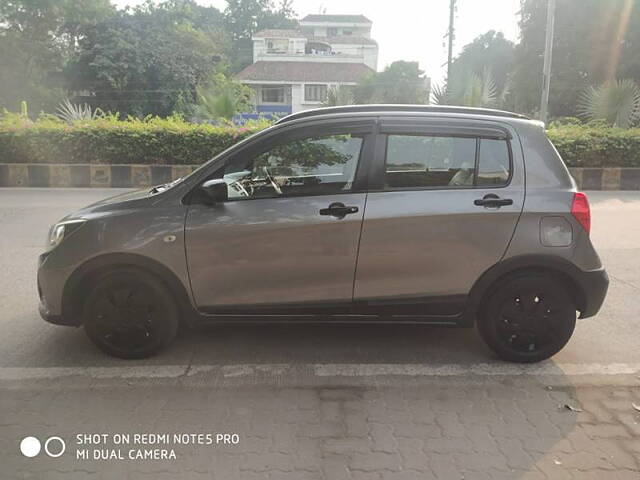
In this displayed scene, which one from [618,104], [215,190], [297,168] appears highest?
[618,104]

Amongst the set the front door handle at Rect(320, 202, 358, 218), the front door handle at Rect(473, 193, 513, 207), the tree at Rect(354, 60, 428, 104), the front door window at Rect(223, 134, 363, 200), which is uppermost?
the tree at Rect(354, 60, 428, 104)

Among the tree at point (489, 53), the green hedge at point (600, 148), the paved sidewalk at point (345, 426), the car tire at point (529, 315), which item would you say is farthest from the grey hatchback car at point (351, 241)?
the tree at point (489, 53)

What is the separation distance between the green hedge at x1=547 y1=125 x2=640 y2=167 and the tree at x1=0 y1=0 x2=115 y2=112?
42.3m

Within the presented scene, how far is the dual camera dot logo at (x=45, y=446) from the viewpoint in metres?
2.84

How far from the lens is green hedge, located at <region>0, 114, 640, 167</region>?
1325 cm

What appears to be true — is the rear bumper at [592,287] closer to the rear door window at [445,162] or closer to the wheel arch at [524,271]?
the wheel arch at [524,271]

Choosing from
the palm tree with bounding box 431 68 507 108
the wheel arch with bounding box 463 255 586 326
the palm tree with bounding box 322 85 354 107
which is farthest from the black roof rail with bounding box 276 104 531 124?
the palm tree with bounding box 322 85 354 107

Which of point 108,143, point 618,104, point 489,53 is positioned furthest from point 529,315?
point 489,53

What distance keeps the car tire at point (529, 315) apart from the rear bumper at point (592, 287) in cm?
10

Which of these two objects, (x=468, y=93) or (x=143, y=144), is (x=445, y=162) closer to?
(x=143, y=144)

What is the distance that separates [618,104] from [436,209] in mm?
14069

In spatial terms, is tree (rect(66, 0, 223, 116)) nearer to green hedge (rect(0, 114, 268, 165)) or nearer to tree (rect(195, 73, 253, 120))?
tree (rect(195, 73, 253, 120))

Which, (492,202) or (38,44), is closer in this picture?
(492,202)

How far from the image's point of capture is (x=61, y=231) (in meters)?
3.81
